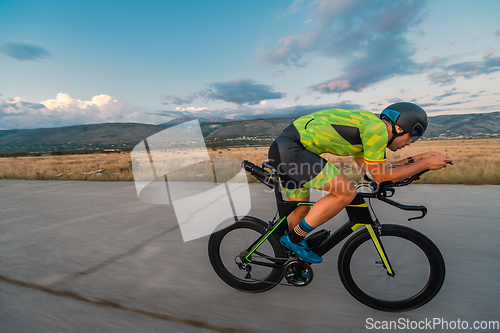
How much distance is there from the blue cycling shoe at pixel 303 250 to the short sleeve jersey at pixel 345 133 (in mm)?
818

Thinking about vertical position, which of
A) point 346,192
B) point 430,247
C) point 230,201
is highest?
point 346,192

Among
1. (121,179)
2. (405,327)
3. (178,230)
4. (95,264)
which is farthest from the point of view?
(121,179)

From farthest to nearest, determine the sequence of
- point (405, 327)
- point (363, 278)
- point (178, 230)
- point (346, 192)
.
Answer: point (178, 230) → point (363, 278) → point (346, 192) → point (405, 327)

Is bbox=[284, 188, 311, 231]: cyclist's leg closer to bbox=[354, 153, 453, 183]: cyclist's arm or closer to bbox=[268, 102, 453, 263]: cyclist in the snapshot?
bbox=[268, 102, 453, 263]: cyclist

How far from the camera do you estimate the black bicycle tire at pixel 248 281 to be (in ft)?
8.23

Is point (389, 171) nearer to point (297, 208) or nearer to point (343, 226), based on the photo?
point (343, 226)

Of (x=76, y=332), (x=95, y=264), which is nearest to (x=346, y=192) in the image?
(x=76, y=332)

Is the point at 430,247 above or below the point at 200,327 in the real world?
above

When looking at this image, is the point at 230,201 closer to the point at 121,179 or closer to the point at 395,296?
the point at 395,296

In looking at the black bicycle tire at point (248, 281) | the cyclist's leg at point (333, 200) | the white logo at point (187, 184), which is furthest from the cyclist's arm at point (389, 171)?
the white logo at point (187, 184)

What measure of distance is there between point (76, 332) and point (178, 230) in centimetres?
237

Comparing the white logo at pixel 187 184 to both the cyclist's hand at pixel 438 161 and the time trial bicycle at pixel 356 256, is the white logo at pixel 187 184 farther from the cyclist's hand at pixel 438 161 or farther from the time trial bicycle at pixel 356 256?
the cyclist's hand at pixel 438 161

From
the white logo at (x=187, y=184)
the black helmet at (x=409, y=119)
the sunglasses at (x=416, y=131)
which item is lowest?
the white logo at (x=187, y=184)

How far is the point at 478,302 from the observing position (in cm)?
221
